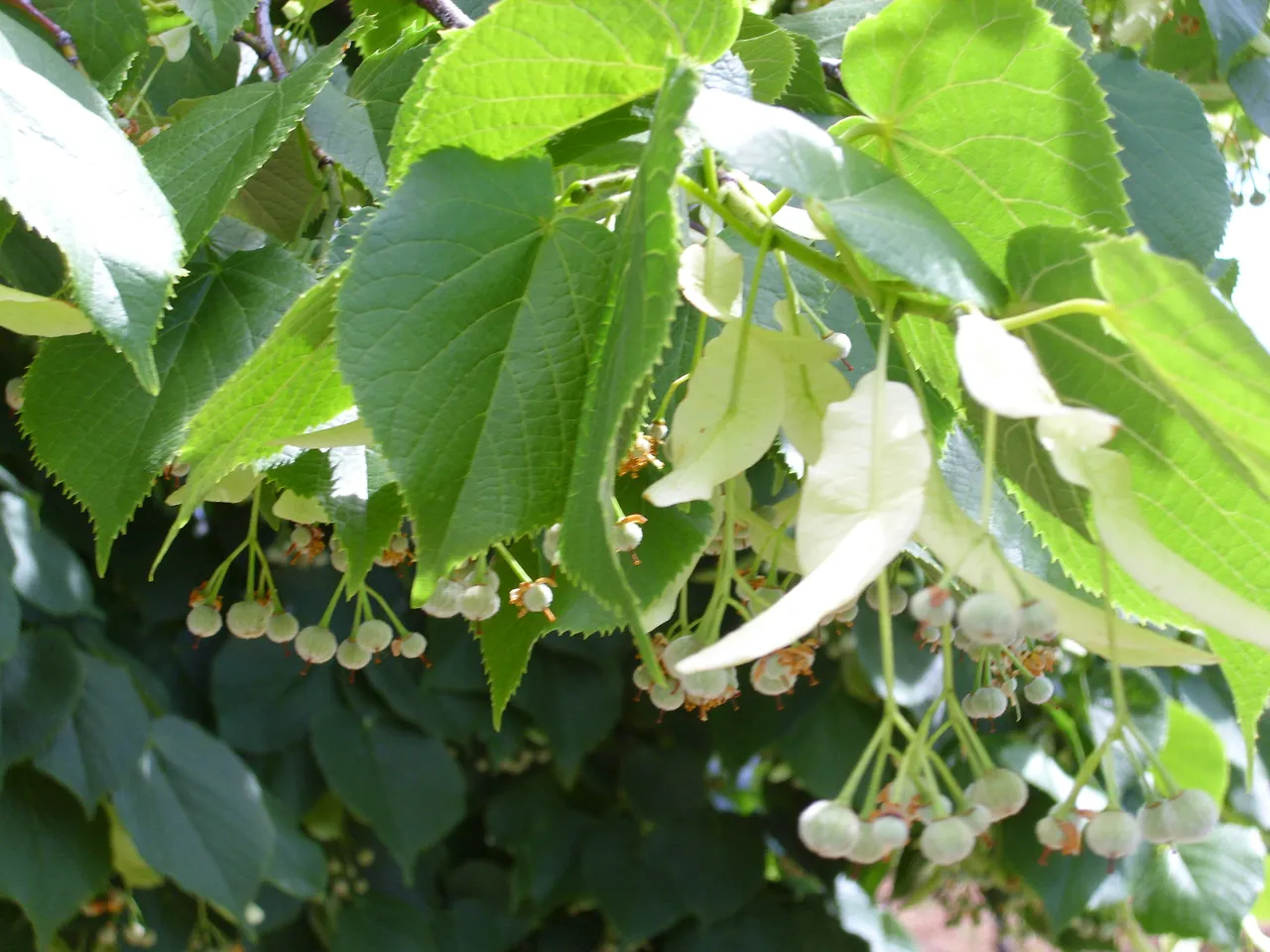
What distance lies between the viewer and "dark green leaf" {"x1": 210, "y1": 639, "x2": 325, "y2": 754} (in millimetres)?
1615

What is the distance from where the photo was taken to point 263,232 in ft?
2.18

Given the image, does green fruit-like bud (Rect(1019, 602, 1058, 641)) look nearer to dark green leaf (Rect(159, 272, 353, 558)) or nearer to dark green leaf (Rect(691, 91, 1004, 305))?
dark green leaf (Rect(691, 91, 1004, 305))

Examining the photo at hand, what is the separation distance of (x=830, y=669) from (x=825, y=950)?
0.47m

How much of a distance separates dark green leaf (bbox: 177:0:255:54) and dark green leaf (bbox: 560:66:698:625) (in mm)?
347

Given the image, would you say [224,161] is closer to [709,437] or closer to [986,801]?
[709,437]

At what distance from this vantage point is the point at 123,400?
1.73 feet

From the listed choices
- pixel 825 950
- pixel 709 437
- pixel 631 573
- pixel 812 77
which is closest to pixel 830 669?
pixel 825 950

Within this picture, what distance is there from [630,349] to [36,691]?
1.11 m

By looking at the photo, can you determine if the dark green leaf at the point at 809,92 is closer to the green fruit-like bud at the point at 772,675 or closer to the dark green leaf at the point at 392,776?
the green fruit-like bud at the point at 772,675

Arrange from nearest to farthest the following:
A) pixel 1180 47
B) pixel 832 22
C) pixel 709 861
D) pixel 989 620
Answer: pixel 989 620
pixel 832 22
pixel 1180 47
pixel 709 861

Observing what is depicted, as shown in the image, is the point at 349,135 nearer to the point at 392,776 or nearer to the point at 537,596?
the point at 537,596

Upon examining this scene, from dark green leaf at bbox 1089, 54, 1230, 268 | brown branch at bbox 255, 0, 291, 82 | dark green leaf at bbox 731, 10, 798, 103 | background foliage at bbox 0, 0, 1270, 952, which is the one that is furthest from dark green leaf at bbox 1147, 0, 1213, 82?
brown branch at bbox 255, 0, 291, 82

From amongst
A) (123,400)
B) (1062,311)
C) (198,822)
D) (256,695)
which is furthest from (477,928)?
(1062,311)

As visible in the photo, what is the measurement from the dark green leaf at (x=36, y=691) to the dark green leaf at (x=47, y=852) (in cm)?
8
